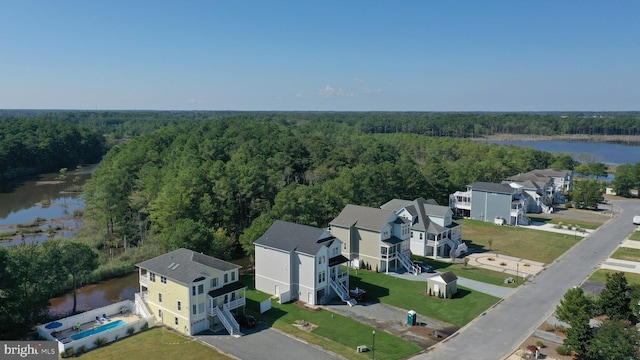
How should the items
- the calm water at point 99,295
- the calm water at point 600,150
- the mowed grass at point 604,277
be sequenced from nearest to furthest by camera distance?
the calm water at point 99,295
the mowed grass at point 604,277
the calm water at point 600,150

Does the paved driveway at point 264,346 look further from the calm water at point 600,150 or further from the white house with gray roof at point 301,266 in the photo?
the calm water at point 600,150

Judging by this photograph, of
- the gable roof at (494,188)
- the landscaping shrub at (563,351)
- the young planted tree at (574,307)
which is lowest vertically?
the landscaping shrub at (563,351)

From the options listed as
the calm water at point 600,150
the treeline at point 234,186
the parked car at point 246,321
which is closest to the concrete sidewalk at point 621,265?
the treeline at point 234,186

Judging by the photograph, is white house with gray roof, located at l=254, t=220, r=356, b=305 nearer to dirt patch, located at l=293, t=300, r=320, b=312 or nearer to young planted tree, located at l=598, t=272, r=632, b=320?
dirt patch, located at l=293, t=300, r=320, b=312

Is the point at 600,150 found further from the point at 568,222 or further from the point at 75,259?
the point at 75,259

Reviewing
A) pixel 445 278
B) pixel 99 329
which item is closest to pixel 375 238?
pixel 445 278

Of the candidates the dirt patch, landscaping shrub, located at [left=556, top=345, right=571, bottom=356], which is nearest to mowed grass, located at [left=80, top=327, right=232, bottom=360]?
the dirt patch
